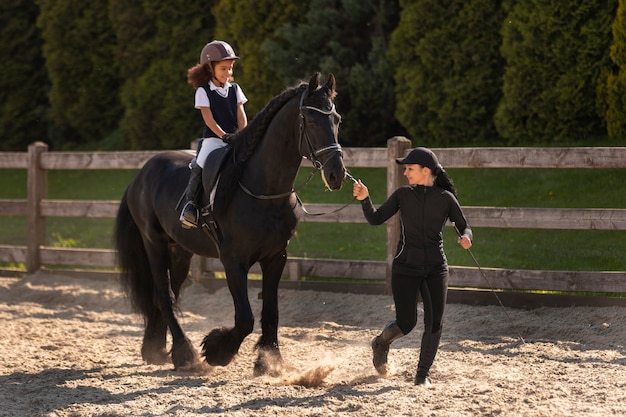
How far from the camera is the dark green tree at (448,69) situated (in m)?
12.8

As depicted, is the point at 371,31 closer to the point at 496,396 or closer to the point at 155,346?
the point at 155,346

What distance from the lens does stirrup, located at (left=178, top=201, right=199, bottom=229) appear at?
6.74m

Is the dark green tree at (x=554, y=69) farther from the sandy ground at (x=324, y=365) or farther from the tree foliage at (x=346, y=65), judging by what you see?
the sandy ground at (x=324, y=365)

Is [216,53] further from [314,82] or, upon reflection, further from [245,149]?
[314,82]

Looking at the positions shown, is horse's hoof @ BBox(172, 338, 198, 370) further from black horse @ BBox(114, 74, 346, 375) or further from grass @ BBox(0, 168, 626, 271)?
grass @ BBox(0, 168, 626, 271)

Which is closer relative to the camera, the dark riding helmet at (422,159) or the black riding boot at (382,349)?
the dark riding helmet at (422,159)

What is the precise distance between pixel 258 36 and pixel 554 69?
5.22m

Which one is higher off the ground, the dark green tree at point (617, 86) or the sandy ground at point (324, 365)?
the dark green tree at point (617, 86)

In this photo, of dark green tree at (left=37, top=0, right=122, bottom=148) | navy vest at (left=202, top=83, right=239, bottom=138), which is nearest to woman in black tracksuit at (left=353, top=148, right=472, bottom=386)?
navy vest at (left=202, top=83, right=239, bottom=138)

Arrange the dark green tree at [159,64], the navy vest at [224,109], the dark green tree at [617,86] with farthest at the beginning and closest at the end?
the dark green tree at [159,64] → the dark green tree at [617,86] → the navy vest at [224,109]

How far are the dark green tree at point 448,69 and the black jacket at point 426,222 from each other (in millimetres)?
7121

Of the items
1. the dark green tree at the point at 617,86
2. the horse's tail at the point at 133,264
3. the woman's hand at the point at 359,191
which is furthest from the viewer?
the dark green tree at the point at 617,86

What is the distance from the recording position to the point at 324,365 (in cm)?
627

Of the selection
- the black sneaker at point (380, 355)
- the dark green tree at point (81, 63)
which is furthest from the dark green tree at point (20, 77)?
the black sneaker at point (380, 355)
